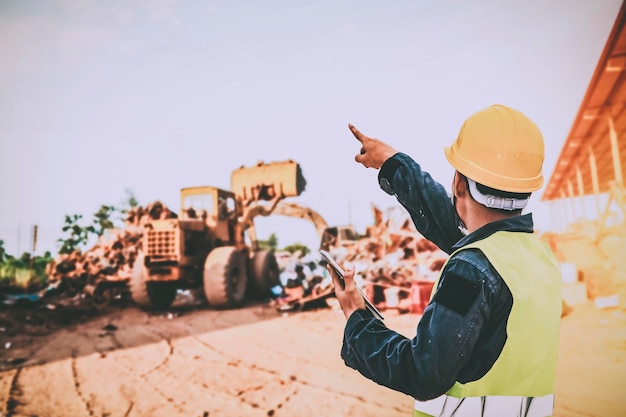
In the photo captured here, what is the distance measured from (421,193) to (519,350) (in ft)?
2.26

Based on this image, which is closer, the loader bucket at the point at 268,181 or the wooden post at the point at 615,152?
the wooden post at the point at 615,152

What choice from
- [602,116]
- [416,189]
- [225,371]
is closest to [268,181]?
[225,371]

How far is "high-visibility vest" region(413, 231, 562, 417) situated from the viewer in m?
0.97

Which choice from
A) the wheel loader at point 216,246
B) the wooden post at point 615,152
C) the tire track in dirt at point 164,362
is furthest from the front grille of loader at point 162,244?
the wooden post at point 615,152

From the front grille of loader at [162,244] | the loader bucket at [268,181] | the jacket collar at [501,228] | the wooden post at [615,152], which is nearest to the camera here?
the jacket collar at [501,228]

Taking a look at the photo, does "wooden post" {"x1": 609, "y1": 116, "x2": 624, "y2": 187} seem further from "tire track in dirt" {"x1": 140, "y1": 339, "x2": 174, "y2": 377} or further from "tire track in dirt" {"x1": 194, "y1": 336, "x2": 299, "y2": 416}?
"tire track in dirt" {"x1": 140, "y1": 339, "x2": 174, "y2": 377}

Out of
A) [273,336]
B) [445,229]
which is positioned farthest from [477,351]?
[273,336]

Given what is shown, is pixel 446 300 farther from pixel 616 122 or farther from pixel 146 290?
pixel 146 290

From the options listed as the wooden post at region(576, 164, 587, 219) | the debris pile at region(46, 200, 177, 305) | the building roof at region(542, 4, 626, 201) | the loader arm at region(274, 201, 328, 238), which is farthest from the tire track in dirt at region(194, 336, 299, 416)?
the loader arm at region(274, 201, 328, 238)

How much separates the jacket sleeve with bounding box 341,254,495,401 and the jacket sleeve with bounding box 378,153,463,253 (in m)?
0.56

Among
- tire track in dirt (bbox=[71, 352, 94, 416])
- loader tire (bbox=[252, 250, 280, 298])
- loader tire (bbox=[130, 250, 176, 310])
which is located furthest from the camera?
loader tire (bbox=[252, 250, 280, 298])

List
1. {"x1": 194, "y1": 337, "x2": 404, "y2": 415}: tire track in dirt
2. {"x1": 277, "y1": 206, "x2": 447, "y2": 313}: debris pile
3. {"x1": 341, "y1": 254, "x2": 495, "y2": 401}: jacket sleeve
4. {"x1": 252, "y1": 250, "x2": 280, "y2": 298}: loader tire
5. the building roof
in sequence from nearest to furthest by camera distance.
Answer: {"x1": 341, "y1": 254, "x2": 495, "y2": 401}: jacket sleeve < {"x1": 194, "y1": 337, "x2": 404, "y2": 415}: tire track in dirt < the building roof < {"x1": 277, "y1": 206, "x2": 447, "y2": 313}: debris pile < {"x1": 252, "y1": 250, "x2": 280, "y2": 298}: loader tire

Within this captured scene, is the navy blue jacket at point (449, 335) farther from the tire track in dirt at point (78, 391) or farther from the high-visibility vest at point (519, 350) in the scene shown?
the tire track in dirt at point (78, 391)

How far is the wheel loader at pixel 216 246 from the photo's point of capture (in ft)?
24.0
